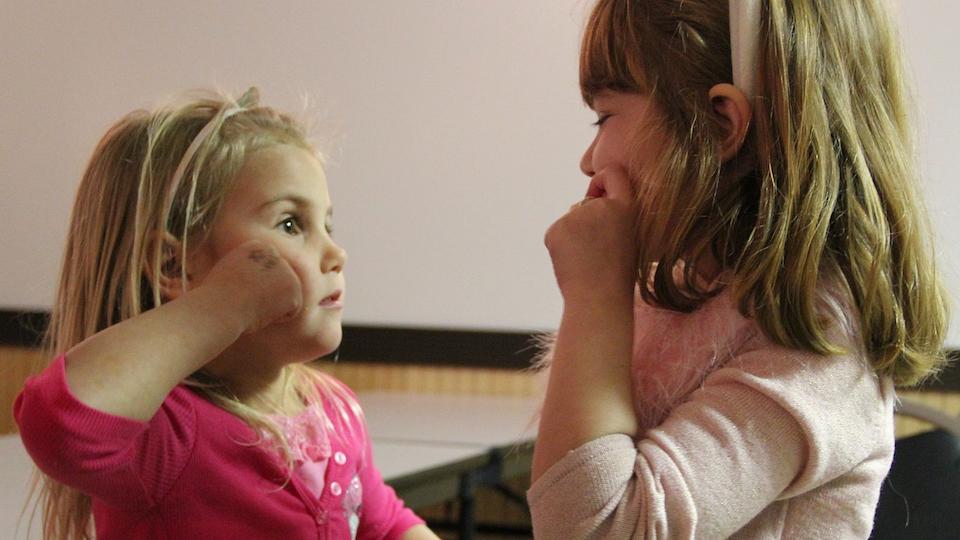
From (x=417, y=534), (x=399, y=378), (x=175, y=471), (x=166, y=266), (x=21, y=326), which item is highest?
(x=166, y=266)

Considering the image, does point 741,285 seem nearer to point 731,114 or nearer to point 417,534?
point 731,114

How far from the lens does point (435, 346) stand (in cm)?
297

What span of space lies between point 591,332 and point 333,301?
297 millimetres

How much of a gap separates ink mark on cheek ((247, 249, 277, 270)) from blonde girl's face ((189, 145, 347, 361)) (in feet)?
0.12

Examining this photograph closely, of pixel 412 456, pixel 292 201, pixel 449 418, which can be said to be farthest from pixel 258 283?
pixel 449 418

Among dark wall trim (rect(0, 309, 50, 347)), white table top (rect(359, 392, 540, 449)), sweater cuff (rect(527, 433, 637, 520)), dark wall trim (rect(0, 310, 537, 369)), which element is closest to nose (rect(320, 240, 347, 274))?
sweater cuff (rect(527, 433, 637, 520))

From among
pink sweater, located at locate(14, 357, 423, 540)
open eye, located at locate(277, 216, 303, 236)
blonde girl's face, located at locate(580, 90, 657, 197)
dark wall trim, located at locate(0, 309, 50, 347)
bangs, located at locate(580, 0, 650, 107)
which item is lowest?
dark wall trim, located at locate(0, 309, 50, 347)

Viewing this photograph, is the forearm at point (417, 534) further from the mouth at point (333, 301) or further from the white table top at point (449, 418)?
the white table top at point (449, 418)

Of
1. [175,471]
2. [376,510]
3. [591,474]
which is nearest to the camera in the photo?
[591,474]

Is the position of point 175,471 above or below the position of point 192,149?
below

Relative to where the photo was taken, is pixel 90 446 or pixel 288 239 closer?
pixel 90 446

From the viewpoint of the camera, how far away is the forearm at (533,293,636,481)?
2.64 feet

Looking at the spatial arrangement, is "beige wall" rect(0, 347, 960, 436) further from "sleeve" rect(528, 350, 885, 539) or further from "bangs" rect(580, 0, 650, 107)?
"sleeve" rect(528, 350, 885, 539)

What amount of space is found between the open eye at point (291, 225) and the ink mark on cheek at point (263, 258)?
0.07m
